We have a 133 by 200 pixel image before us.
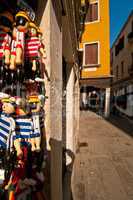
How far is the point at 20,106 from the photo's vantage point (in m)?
1.19

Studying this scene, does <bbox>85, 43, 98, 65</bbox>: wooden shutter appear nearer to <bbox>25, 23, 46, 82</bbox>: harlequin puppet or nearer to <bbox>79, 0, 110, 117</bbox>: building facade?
<bbox>79, 0, 110, 117</bbox>: building facade

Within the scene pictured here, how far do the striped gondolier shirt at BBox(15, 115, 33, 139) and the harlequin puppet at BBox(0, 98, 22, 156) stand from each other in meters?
0.03

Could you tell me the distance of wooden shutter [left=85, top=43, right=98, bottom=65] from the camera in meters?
15.4

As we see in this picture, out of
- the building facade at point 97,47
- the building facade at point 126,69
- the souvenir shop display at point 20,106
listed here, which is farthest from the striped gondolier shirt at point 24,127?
the building facade at point 126,69

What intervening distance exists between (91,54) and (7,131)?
49.0ft

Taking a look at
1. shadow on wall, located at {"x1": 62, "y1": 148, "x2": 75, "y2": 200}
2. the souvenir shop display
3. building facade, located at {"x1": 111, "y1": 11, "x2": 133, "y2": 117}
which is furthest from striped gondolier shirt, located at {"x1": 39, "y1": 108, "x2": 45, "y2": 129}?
building facade, located at {"x1": 111, "y1": 11, "x2": 133, "y2": 117}

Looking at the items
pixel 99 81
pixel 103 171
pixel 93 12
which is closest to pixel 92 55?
pixel 99 81

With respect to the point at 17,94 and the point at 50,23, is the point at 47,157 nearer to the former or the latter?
the point at 17,94

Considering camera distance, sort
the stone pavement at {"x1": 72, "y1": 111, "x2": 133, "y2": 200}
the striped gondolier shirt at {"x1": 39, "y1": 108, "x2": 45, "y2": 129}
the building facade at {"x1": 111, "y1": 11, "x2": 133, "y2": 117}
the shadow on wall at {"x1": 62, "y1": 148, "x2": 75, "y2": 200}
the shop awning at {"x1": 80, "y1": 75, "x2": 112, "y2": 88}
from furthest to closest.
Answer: the building facade at {"x1": 111, "y1": 11, "x2": 133, "y2": 117}, the shop awning at {"x1": 80, "y1": 75, "x2": 112, "y2": 88}, the stone pavement at {"x1": 72, "y1": 111, "x2": 133, "y2": 200}, the shadow on wall at {"x1": 62, "y1": 148, "x2": 75, "y2": 200}, the striped gondolier shirt at {"x1": 39, "y1": 108, "x2": 45, "y2": 129}

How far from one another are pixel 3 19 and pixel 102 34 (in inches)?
601

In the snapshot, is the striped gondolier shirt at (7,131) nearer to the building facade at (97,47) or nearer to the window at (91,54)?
the building facade at (97,47)

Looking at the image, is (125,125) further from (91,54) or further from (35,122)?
(35,122)

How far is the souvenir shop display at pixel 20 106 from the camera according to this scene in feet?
3.66

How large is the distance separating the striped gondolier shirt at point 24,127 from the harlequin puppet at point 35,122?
3cm
